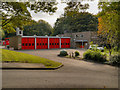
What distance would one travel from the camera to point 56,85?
243 inches

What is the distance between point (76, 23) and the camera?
56969 millimetres

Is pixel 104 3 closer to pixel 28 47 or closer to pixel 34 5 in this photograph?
pixel 34 5

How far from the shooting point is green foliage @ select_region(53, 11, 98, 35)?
53.1 metres

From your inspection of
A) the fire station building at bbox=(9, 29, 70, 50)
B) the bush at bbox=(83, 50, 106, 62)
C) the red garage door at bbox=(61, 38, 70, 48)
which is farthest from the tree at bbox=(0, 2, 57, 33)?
the red garage door at bbox=(61, 38, 70, 48)

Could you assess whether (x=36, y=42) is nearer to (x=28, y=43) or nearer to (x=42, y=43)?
(x=42, y=43)

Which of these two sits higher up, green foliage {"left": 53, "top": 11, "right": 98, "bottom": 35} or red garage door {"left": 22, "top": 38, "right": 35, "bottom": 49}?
green foliage {"left": 53, "top": 11, "right": 98, "bottom": 35}

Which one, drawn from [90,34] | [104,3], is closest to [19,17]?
[104,3]

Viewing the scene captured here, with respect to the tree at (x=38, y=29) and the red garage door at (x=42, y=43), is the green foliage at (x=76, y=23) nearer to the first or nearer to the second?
the tree at (x=38, y=29)

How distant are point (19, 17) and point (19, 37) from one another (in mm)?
21142

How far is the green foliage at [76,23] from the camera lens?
5312 cm

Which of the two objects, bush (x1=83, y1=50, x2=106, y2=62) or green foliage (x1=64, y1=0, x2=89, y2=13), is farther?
bush (x1=83, y1=50, x2=106, y2=62)

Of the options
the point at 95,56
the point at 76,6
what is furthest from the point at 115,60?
the point at 76,6

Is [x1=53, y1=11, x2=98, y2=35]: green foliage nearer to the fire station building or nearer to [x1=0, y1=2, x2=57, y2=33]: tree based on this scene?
the fire station building

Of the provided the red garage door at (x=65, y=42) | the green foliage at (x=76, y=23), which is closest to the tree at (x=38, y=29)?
the green foliage at (x=76, y=23)
